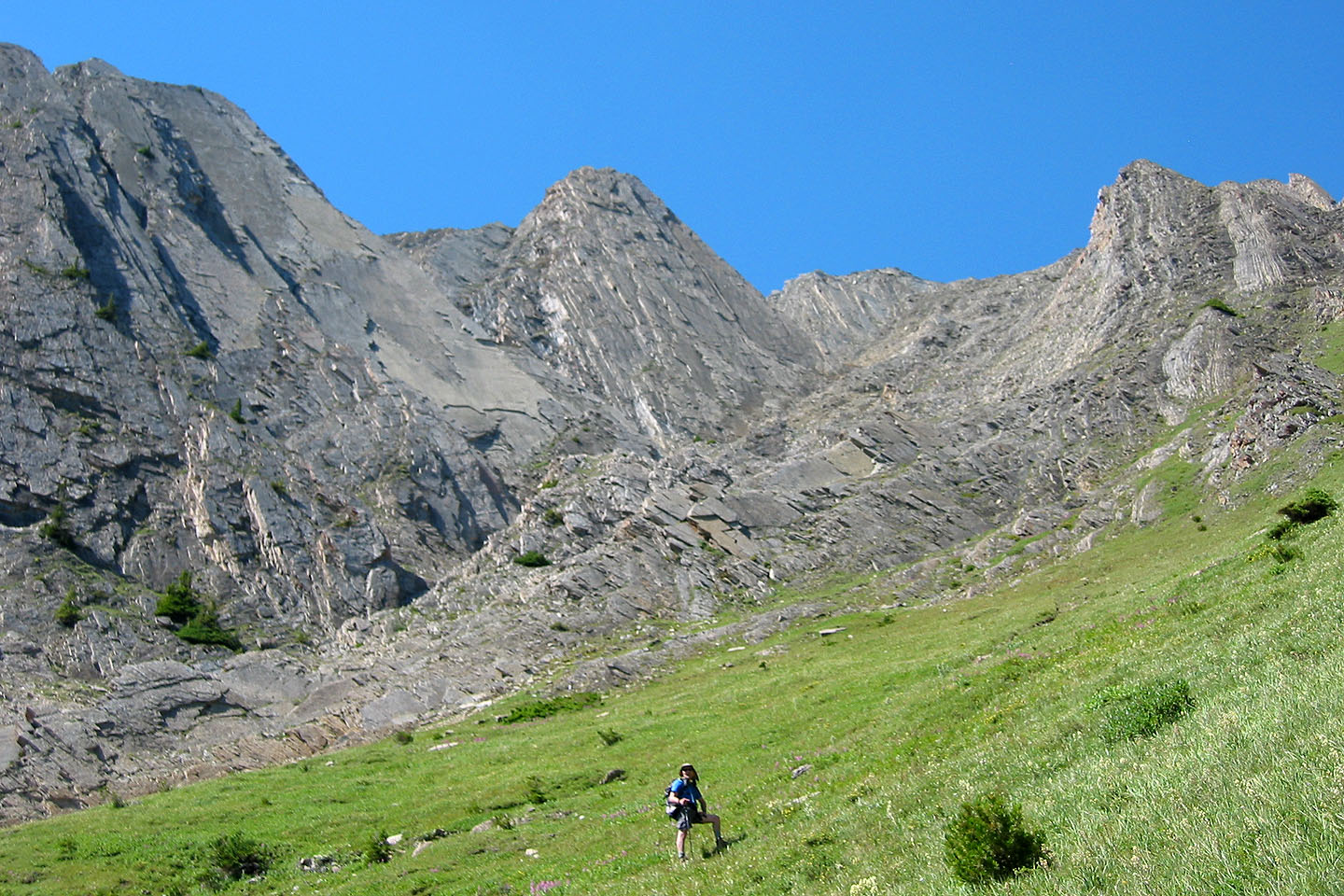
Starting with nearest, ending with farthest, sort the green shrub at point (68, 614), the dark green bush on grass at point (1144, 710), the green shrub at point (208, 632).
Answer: the dark green bush on grass at point (1144, 710), the green shrub at point (68, 614), the green shrub at point (208, 632)

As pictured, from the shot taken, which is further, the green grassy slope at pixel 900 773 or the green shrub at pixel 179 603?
the green shrub at pixel 179 603

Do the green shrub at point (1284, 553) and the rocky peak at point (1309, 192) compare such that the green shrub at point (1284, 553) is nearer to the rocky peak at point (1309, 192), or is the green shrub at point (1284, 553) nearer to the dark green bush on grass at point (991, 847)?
the dark green bush on grass at point (991, 847)

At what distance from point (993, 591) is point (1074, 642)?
31388 millimetres

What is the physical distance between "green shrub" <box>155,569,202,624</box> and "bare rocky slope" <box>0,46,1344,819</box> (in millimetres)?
1258

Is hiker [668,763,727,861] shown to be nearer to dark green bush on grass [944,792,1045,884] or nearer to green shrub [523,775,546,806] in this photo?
dark green bush on grass [944,792,1045,884]

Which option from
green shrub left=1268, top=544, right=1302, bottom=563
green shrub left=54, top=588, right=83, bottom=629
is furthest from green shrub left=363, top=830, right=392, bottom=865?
green shrub left=54, top=588, right=83, bottom=629

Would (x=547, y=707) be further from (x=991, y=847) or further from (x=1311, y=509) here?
(x=991, y=847)

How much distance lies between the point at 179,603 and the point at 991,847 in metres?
77.3

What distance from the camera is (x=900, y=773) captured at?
2098 cm

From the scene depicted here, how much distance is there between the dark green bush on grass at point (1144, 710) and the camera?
1700cm

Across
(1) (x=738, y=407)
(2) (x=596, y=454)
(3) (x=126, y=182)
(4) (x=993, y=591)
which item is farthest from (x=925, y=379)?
(3) (x=126, y=182)

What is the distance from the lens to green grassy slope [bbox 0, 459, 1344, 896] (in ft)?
40.1

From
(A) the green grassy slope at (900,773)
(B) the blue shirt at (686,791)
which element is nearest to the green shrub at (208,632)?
(A) the green grassy slope at (900,773)

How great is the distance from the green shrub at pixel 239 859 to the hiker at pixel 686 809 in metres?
16.3
